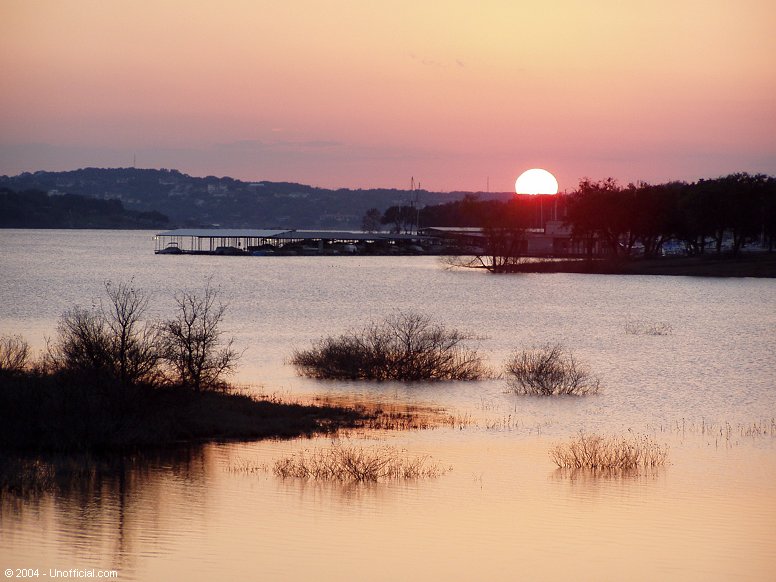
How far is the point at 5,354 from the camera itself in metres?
37.8

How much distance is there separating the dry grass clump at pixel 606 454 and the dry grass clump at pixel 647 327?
4155 centimetres

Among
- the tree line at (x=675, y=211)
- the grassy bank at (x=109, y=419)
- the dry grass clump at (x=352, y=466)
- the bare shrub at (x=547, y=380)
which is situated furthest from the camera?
the tree line at (x=675, y=211)

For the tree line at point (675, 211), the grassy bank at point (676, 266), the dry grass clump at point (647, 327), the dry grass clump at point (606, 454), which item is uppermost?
the tree line at point (675, 211)

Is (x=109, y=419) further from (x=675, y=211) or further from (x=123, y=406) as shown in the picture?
(x=675, y=211)

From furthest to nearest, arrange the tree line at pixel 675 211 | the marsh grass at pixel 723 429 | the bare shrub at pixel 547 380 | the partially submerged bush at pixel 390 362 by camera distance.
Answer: the tree line at pixel 675 211 → the partially submerged bush at pixel 390 362 → the bare shrub at pixel 547 380 → the marsh grass at pixel 723 429

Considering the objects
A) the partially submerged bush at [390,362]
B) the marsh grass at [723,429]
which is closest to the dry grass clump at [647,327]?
the partially submerged bush at [390,362]

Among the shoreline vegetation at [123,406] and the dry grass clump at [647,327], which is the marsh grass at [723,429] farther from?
the dry grass clump at [647,327]

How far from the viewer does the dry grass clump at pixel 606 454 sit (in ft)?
94.1

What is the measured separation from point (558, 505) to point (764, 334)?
52198mm

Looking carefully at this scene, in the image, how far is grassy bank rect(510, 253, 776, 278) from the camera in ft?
471

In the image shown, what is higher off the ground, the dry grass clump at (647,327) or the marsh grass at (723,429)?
the dry grass clump at (647,327)

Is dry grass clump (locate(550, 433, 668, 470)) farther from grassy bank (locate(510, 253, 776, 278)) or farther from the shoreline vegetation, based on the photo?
grassy bank (locate(510, 253, 776, 278))

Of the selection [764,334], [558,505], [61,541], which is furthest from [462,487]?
[764,334]

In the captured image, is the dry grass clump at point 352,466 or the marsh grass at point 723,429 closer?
the dry grass clump at point 352,466
